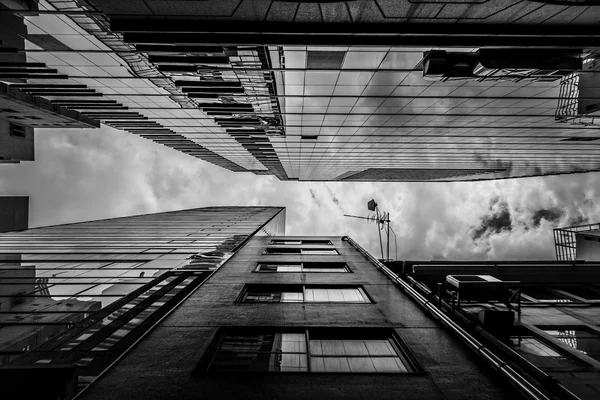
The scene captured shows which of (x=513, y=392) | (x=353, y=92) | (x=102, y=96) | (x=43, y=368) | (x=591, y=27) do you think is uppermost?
(x=102, y=96)

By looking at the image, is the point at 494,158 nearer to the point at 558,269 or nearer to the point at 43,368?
the point at 558,269

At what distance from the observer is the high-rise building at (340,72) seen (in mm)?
10344

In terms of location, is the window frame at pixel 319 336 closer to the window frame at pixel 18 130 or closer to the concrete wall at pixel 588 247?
the concrete wall at pixel 588 247

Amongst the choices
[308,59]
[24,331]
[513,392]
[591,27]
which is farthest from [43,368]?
[591,27]

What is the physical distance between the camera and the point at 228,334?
1138 cm

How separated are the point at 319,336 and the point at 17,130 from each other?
187 ft

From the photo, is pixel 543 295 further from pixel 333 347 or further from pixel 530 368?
pixel 333 347

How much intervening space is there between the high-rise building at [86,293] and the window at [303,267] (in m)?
2.95

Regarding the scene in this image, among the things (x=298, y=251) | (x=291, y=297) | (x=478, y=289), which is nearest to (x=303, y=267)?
(x=298, y=251)

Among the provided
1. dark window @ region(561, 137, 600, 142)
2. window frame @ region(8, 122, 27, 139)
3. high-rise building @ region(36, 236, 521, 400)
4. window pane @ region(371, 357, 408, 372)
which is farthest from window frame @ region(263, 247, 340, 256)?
window frame @ region(8, 122, 27, 139)

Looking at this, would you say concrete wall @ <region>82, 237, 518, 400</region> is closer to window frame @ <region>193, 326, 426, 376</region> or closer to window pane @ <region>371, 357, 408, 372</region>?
window frame @ <region>193, 326, 426, 376</region>

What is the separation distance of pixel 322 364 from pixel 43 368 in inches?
290

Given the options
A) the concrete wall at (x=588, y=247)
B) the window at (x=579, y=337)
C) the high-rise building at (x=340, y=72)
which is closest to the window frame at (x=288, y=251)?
the high-rise building at (x=340, y=72)

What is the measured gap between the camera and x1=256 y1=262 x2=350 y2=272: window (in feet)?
66.0
